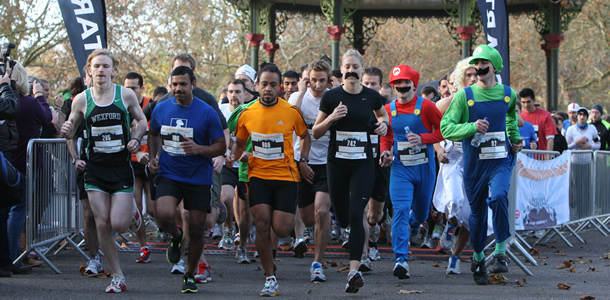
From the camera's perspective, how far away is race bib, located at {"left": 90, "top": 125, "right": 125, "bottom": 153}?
751 cm

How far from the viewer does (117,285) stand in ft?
23.8

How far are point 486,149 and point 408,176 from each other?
0.92 metres

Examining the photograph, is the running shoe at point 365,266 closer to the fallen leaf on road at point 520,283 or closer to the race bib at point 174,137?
the fallen leaf on road at point 520,283

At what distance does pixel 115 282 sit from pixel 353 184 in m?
2.24

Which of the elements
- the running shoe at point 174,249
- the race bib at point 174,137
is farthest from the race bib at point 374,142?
the running shoe at point 174,249

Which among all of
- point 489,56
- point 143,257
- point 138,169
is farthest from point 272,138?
point 138,169

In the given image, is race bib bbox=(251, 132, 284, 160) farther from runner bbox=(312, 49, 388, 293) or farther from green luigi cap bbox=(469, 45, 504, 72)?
green luigi cap bbox=(469, 45, 504, 72)

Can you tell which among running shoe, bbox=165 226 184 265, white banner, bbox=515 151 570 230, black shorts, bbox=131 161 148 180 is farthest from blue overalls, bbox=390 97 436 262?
black shorts, bbox=131 161 148 180

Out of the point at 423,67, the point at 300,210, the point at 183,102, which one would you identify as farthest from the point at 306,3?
the point at 423,67

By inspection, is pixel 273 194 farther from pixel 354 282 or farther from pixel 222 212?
pixel 222 212

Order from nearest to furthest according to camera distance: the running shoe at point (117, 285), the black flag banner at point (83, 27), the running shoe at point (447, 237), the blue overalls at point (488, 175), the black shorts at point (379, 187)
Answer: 1. the running shoe at point (117, 285)
2. the blue overalls at point (488, 175)
3. the black shorts at point (379, 187)
4. the black flag banner at point (83, 27)
5. the running shoe at point (447, 237)

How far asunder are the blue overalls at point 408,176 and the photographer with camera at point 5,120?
367cm

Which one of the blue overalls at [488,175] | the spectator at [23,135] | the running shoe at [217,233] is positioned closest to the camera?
the blue overalls at [488,175]

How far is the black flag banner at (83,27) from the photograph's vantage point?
34.0ft
